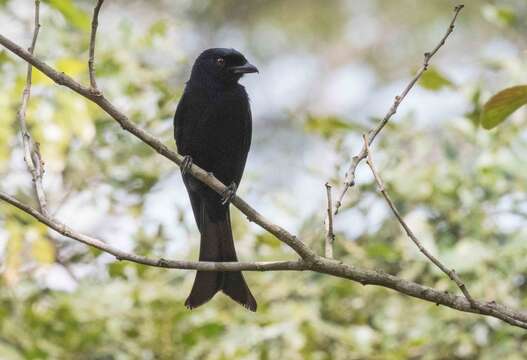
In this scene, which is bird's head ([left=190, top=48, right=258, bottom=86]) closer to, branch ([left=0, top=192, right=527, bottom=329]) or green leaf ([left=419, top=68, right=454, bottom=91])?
green leaf ([left=419, top=68, right=454, bottom=91])

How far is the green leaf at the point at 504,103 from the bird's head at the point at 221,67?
1.82m

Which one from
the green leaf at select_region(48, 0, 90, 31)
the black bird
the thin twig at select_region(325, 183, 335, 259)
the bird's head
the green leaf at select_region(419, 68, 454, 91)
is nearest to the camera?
the thin twig at select_region(325, 183, 335, 259)

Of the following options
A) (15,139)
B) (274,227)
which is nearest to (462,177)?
(274,227)

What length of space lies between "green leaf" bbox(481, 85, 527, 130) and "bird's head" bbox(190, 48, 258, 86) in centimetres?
182

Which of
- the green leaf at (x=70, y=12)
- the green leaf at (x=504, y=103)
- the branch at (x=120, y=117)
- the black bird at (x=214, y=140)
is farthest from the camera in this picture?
the black bird at (x=214, y=140)

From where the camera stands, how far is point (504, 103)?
2.30 m

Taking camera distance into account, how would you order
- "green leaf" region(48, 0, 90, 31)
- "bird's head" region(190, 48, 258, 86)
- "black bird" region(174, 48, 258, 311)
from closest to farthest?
"green leaf" region(48, 0, 90, 31), "black bird" region(174, 48, 258, 311), "bird's head" region(190, 48, 258, 86)

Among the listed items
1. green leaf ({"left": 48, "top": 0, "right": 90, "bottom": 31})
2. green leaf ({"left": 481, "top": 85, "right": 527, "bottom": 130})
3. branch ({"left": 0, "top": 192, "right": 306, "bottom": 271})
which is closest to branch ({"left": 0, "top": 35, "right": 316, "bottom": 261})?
branch ({"left": 0, "top": 192, "right": 306, "bottom": 271})

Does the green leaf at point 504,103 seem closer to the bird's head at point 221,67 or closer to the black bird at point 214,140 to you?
the black bird at point 214,140

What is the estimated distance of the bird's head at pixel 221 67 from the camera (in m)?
4.02

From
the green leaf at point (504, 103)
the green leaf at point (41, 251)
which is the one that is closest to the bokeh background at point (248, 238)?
the green leaf at point (41, 251)

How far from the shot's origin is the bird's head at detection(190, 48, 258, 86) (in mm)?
4016

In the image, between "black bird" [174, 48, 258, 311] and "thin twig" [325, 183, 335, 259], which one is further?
"black bird" [174, 48, 258, 311]

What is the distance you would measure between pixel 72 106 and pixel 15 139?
683 mm
